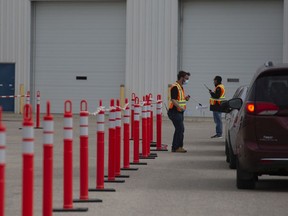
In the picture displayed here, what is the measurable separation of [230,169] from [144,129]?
9.50 ft

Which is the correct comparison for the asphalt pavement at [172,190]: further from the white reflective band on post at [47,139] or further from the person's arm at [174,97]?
the white reflective band on post at [47,139]

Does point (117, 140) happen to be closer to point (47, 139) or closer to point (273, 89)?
point (273, 89)

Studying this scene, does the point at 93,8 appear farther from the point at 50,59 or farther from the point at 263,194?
the point at 263,194

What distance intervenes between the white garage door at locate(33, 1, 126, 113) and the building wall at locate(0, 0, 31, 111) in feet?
1.75

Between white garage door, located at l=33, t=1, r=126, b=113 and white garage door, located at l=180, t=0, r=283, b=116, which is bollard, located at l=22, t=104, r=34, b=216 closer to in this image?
white garage door, located at l=180, t=0, r=283, b=116

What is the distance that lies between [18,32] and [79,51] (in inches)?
111

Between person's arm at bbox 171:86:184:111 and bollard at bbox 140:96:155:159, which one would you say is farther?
person's arm at bbox 171:86:184:111

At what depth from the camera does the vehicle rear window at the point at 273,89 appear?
13.1 metres

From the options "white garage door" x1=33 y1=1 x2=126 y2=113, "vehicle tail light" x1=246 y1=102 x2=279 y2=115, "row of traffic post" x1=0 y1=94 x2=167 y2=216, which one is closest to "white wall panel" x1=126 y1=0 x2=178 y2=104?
"white garage door" x1=33 y1=1 x2=126 y2=113

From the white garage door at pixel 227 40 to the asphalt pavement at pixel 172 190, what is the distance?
1909cm

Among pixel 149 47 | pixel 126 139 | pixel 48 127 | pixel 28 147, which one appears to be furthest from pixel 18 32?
pixel 28 147

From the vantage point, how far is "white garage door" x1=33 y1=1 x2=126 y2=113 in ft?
135

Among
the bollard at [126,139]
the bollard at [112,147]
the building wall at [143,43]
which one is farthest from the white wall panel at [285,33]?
the bollard at [112,147]

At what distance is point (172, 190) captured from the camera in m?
13.7
